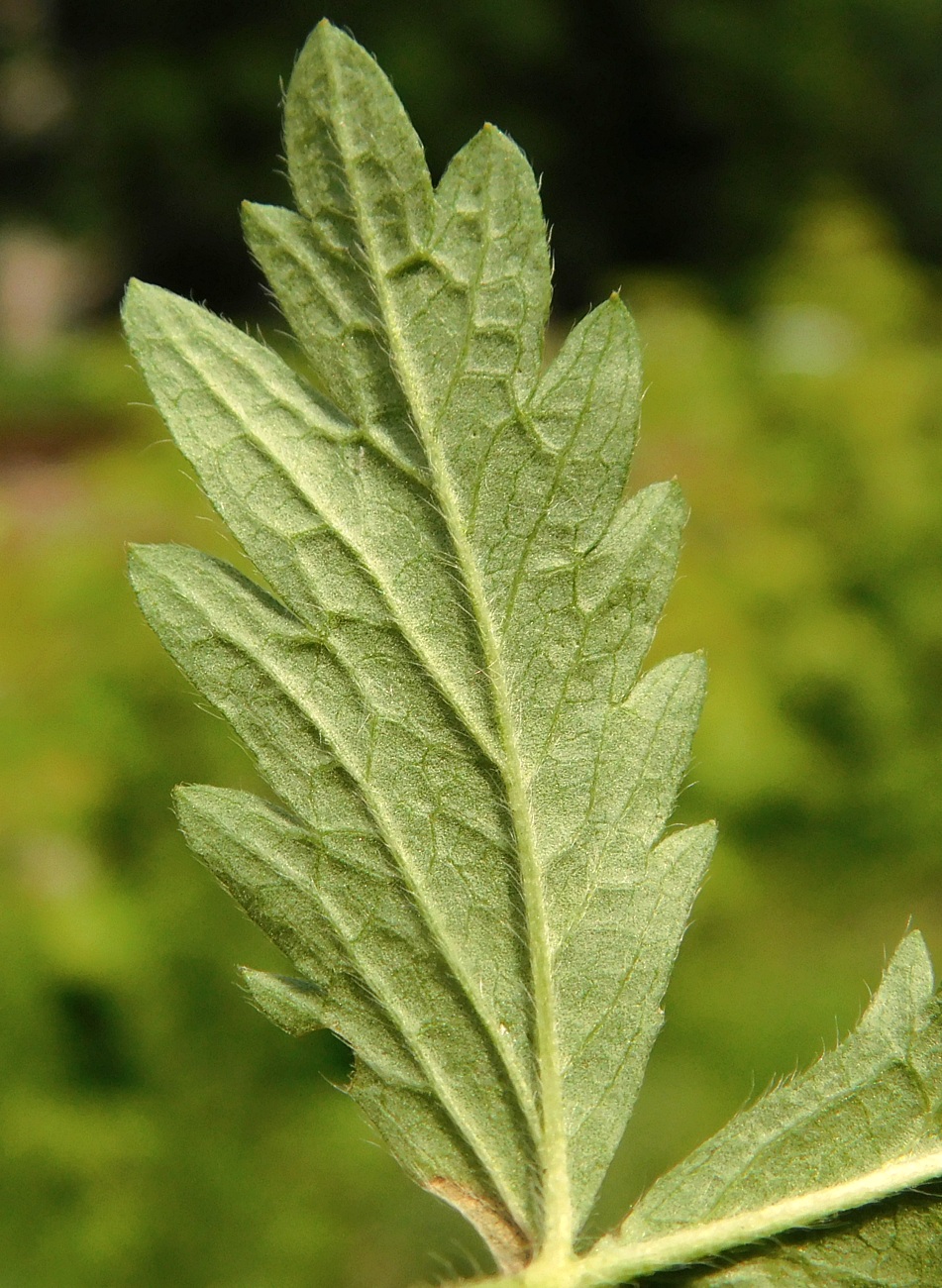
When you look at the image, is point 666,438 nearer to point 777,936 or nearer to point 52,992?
point 777,936

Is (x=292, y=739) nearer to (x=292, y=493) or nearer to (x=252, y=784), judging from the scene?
(x=292, y=493)

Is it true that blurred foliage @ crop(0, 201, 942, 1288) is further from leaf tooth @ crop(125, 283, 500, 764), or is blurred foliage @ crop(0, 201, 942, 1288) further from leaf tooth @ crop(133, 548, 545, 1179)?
leaf tooth @ crop(125, 283, 500, 764)

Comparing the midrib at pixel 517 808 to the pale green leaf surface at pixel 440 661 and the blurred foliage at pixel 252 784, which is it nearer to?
the pale green leaf surface at pixel 440 661

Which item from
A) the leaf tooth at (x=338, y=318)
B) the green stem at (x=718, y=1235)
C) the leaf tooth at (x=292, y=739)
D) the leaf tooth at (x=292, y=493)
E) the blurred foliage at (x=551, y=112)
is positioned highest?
the blurred foliage at (x=551, y=112)

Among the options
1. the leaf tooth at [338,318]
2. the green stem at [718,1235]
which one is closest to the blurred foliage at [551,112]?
the leaf tooth at [338,318]

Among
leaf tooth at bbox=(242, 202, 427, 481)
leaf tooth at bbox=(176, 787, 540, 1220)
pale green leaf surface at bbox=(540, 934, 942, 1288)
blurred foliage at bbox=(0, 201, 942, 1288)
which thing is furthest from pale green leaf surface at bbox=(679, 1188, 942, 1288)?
blurred foliage at bbox=(0, 201, 942, 1288)

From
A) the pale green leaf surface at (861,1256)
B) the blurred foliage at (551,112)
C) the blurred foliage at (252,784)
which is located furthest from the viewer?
the blurred foliage at (551,112)
